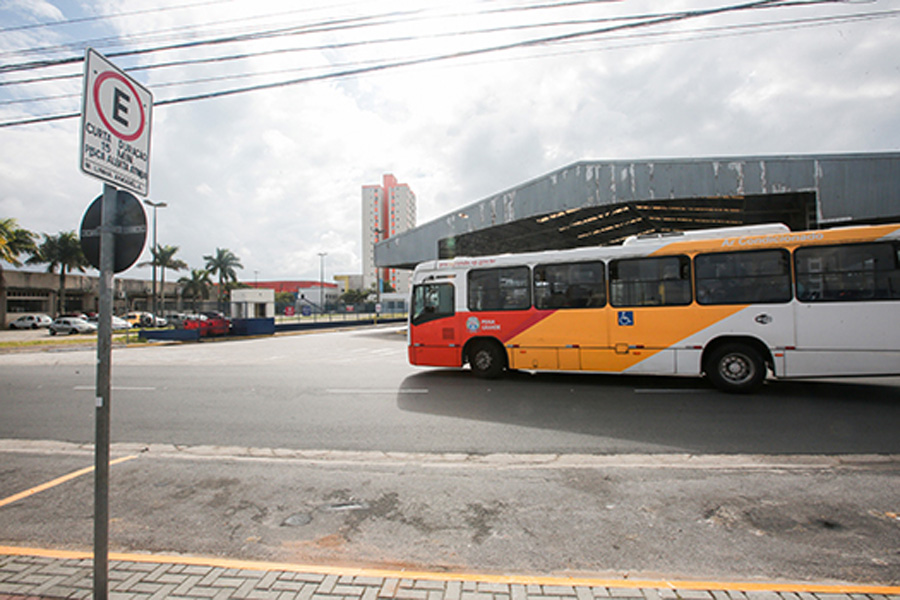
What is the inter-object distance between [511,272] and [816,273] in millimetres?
5593

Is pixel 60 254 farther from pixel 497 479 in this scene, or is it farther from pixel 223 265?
pixel 497 479

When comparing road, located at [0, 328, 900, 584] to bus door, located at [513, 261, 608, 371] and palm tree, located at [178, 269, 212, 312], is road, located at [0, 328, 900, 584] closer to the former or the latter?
bus door, located at [513, 261, 608, 371]

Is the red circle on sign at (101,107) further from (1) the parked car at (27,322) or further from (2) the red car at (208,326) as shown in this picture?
(1) the parked car at (27,322)

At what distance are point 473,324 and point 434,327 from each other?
1055 millimetres

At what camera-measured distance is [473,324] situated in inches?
406

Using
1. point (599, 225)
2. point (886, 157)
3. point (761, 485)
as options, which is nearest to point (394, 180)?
point (599, 225)

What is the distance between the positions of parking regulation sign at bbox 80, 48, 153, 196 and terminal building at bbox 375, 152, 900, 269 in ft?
59.2

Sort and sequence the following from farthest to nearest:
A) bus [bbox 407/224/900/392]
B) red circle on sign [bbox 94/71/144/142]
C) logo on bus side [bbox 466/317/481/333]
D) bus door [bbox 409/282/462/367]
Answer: bus door [bbox 409/282/462/367], logo on bus side [bbox 466/317/481/333], bus [bbox 407/224/900/392], red circle on sign [bbox 94/71/144/142]

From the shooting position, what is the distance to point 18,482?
4.48 m

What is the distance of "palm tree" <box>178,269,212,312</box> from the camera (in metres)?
66.3

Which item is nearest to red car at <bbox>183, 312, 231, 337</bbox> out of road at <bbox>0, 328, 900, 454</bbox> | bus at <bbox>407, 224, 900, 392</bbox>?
road at <bbox>0, 328, 900, 454</bbox>

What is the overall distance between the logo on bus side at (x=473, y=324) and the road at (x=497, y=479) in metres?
2.09

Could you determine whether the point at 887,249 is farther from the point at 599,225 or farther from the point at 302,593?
the point at 599,225

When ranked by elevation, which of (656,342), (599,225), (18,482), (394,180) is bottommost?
(18,482)
